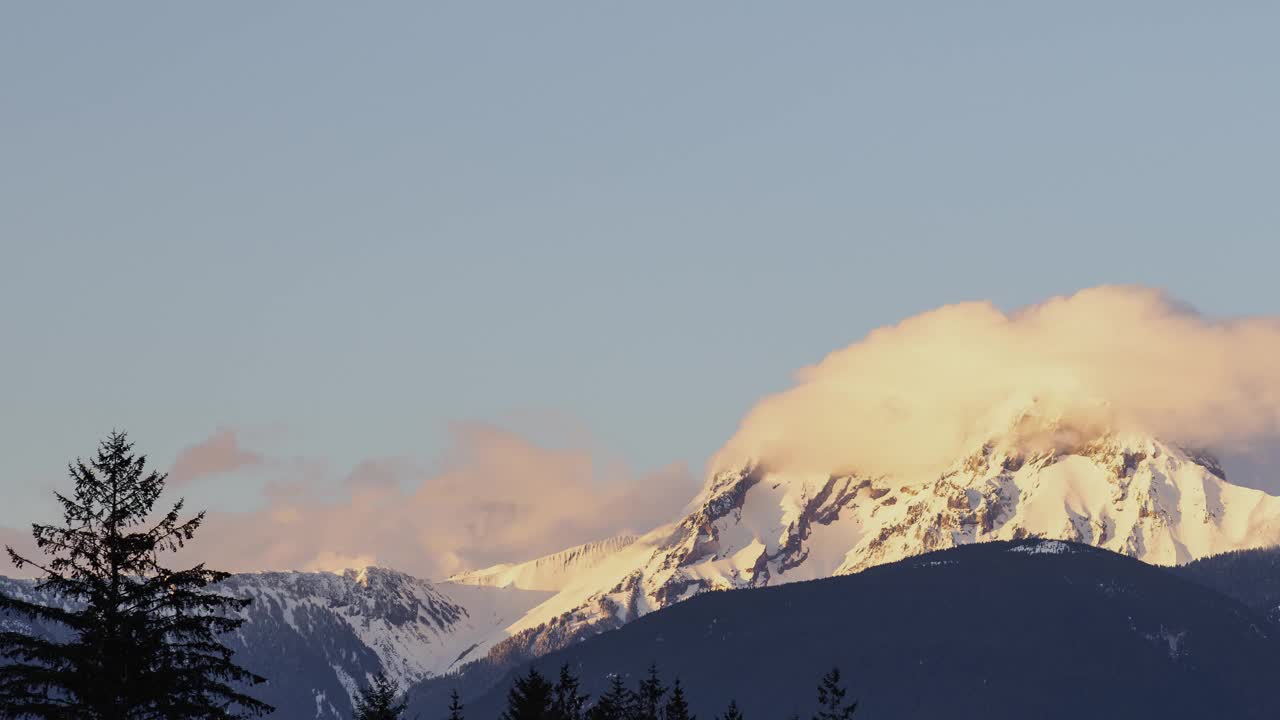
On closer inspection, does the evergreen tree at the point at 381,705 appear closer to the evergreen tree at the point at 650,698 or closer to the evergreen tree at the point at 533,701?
the evergreen tree at the point at 533,701

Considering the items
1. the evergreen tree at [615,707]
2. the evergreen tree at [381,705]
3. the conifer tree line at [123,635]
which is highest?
the evergreen tree at [615,707]

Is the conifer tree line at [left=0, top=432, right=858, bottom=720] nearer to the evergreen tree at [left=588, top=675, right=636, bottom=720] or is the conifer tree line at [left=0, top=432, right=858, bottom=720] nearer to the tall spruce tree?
the tall spruce tree

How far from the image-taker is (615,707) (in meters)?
125

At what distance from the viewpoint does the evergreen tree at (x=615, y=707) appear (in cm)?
12068

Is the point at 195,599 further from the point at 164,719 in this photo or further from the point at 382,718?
the point at 382,718

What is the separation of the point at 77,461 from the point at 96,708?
538cm

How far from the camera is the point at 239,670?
55.1 m

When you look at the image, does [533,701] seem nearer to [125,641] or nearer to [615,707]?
[615,707]

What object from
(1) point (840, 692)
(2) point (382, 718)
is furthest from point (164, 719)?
(1) point (840, 692)

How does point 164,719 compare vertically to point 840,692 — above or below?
below

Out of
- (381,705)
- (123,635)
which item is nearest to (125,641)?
(123,635)

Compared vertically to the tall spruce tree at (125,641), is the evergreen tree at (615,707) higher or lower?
higher

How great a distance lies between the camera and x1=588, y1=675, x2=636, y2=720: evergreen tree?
396 ft

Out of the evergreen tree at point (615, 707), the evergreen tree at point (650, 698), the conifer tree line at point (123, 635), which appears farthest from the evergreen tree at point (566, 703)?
the conifer tree line at point (123, 635)
